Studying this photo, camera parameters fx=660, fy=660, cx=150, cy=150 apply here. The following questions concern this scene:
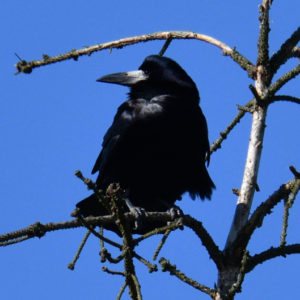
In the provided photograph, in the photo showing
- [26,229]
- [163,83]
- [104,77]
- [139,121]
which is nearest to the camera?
[26,229]

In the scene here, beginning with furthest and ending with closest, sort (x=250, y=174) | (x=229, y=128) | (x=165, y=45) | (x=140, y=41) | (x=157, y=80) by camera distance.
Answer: (x=157, y=80) → (x=165, y=45) → (x=140, y=41) → (x=229, y=128) → (x=250, y=174)

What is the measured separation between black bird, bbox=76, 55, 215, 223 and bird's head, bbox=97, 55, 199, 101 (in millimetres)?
10

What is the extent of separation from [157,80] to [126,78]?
0.41m

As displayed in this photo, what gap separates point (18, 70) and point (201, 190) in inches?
90.3

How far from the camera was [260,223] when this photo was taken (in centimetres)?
366

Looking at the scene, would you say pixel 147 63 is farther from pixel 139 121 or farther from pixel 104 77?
pixel 139 121

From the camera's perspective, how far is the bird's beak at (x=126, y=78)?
258 inches

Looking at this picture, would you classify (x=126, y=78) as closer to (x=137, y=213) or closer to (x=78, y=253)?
(x=137, y=213)

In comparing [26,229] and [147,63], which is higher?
[147,63]

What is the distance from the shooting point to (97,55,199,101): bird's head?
619 cm

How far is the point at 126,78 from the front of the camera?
21.7 ft

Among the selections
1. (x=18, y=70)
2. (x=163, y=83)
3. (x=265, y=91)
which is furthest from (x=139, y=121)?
(x=265, y=91)

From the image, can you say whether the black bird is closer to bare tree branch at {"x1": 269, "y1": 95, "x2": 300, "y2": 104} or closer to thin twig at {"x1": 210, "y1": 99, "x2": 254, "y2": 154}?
thin twig at {"x1": 210, "y1": 99, "x2": 254, "y2": 154}

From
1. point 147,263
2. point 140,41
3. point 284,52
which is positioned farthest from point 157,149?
point 147,263
